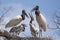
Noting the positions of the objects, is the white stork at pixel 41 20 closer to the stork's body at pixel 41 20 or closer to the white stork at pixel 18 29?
the stork's body at pixel 41 20

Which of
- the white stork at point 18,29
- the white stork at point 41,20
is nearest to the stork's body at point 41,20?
the white stork at point 41,20

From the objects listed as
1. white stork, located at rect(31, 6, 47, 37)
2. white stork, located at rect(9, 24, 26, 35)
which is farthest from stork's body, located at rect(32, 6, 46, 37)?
white stork, located at rect(9, 24, 26, 35)

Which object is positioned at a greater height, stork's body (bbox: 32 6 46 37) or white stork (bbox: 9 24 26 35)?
stork's body (bbox: 32 6 46 37)

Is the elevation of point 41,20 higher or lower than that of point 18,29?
higher

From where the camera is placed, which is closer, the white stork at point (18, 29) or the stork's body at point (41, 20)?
the stork's body at point (41, 20)

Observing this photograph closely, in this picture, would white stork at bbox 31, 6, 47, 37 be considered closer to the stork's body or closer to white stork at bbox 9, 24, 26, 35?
A: the stork's body

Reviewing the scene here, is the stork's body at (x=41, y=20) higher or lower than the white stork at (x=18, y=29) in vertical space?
higher

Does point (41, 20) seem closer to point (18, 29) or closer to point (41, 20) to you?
point (41, 20)

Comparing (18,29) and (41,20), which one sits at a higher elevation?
(41,20)

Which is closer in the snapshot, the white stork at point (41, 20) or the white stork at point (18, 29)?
the white stork at point (41, 20)

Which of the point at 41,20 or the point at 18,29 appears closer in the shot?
the point at 41,20

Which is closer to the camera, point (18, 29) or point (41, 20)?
point (41, 20)

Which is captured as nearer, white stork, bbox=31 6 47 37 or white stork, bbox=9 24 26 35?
white stork, bbox=31 6 47 37

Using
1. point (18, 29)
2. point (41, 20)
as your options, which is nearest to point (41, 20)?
point (41, 20)
